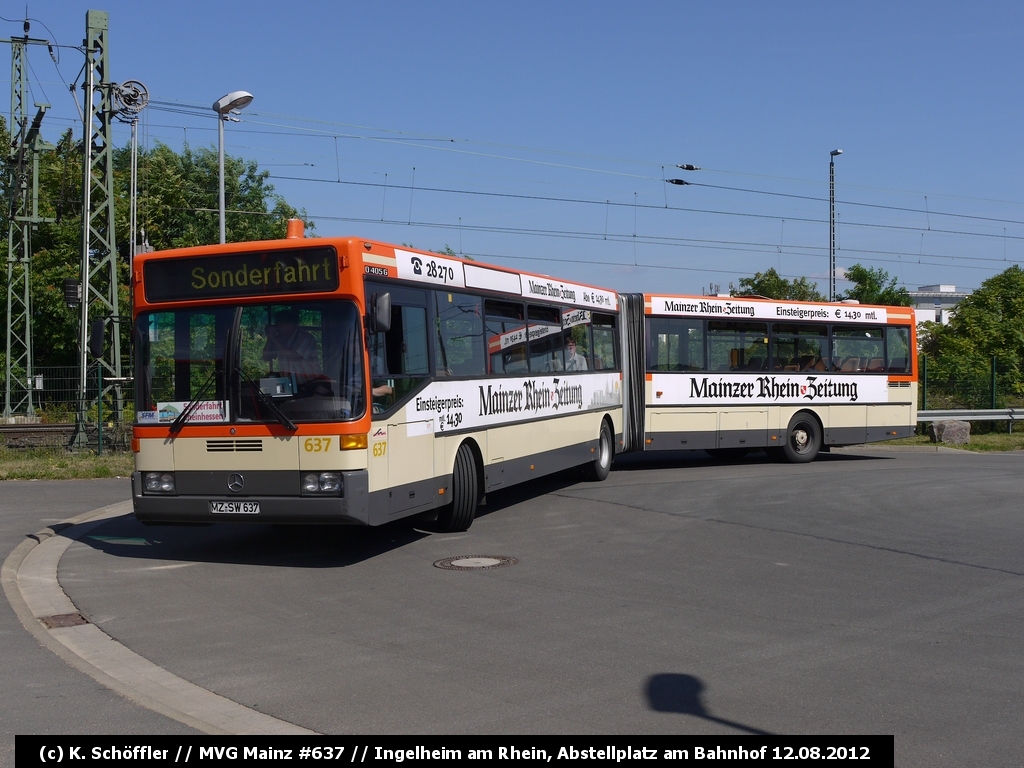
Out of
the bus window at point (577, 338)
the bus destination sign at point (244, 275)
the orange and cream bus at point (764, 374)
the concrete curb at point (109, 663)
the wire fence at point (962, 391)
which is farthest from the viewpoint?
the wire fence at point (962, 391)

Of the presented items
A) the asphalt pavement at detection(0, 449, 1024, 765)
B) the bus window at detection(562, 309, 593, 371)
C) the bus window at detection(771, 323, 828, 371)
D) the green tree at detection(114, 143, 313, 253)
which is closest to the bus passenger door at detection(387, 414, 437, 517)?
the asphalt pavement at detection(0, 449, 1024, 765)

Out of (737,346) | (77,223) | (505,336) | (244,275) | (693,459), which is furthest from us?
(77,223)

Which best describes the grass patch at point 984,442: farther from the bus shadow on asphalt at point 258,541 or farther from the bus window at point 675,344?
the bus shadow on asphalt at point 258,541

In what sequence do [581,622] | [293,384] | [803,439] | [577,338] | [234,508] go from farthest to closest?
1. [803,439]
2. [577,338]
3. [234,508]
4. [293,384]
5. [581,622]

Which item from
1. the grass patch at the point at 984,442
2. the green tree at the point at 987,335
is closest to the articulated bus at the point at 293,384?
the grass patch at the point at 984,442

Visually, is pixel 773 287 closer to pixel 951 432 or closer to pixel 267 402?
pixel 951 432

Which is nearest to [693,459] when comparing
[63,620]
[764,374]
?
[764,374]

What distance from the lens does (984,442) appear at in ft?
89.9

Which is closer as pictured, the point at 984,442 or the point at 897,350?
the point at 897,350

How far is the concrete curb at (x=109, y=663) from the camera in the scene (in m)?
5.65

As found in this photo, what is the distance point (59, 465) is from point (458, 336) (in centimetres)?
1155

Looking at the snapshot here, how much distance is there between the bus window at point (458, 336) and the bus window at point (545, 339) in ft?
6.15

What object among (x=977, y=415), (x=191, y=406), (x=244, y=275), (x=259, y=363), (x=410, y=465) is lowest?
(x=977, y=415)

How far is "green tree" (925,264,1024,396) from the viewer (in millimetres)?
32531
